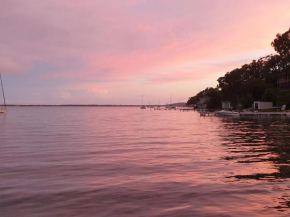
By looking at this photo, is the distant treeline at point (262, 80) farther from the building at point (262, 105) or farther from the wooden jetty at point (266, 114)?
the wooden jetty at point (266, 114)

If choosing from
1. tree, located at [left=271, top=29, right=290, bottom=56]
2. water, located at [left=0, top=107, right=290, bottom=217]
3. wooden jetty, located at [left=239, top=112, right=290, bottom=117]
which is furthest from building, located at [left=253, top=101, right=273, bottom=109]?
water, located at [left=0, top=107, right=290, bottom=217]

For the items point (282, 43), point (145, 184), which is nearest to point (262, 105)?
point (282, 43)

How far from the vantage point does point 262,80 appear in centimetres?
11719

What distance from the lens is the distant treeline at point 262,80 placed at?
104688 mm

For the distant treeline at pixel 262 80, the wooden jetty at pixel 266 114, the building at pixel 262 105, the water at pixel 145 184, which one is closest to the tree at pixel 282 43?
the distant treeline at pixel 262 80

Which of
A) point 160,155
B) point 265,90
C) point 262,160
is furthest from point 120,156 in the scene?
point 265,90

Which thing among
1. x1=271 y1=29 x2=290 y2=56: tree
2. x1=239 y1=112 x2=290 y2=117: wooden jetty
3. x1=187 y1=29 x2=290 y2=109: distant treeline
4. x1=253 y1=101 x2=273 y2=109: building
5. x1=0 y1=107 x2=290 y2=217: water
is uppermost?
x1=271 y1=29 x2=290 y2=56: tree

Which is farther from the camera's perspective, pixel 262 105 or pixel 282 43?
pixel 282 43

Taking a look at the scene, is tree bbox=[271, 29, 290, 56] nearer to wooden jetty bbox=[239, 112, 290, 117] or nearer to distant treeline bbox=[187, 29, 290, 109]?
distant treeline bbox=[187, 29, 290, 109]

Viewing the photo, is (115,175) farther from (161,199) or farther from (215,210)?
(215,210)

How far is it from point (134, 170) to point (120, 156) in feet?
14.7

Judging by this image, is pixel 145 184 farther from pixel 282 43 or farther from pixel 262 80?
pixel 262 80

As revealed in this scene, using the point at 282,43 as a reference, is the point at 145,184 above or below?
below

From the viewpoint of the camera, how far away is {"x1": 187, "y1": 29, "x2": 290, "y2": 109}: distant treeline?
105m
